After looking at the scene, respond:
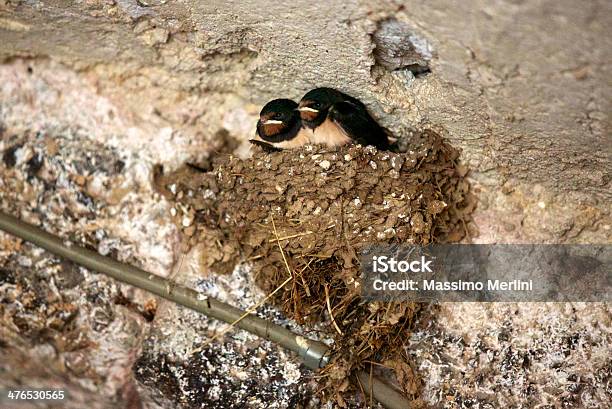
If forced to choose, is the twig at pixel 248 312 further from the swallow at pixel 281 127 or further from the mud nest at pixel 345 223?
the swallow at pixel 281 127

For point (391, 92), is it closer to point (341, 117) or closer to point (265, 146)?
point (341, 117)

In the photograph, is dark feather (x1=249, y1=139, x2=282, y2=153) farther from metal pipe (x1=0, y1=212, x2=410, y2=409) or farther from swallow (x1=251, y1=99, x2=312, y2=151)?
metal pipe (x1=0, y1=212, x2=410, y2=409)

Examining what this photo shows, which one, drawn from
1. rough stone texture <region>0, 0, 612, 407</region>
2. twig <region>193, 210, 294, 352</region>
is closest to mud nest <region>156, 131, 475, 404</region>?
twig <region>193, 210, 294, 352</region>

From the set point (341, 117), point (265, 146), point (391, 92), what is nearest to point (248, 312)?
point (265, 146)

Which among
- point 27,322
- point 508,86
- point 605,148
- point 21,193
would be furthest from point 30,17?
point 605,148

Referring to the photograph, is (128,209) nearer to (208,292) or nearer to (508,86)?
(208,292)

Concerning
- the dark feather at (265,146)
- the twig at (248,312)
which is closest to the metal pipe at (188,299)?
the twig at (248,312)
